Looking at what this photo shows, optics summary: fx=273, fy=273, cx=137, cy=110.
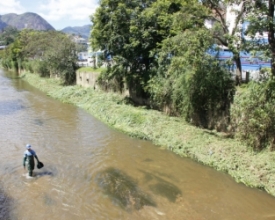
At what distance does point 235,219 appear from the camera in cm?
884

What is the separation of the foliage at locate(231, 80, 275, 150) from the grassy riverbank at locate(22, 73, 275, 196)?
0.51m

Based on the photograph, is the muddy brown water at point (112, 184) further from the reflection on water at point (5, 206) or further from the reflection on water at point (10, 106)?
the reflection on water at point (10, 106)

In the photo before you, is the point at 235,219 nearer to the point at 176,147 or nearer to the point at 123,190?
the point at 123,190

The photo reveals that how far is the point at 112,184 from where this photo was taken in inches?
430

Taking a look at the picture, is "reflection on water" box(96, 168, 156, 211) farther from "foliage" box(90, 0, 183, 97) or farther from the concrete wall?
the concrete wall

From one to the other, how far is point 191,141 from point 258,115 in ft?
11.7

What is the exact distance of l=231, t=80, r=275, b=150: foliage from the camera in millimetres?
11789

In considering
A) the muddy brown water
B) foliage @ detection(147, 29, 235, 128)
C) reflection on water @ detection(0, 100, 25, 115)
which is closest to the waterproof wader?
the muddy brown water

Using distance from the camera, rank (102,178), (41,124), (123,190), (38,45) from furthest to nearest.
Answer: (38,45), (41,124), (102,178), (123,190)

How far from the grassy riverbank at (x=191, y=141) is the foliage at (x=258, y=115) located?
0.51 meters

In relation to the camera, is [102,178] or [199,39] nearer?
[102,178]

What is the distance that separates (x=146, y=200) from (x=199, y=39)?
8.72 m

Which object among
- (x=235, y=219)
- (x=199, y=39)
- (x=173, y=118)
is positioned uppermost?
(x=199, y=39)

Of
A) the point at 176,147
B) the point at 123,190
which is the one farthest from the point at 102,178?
the point at 176,147
